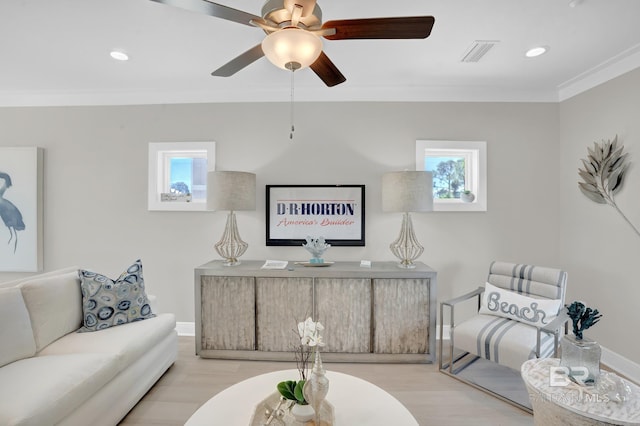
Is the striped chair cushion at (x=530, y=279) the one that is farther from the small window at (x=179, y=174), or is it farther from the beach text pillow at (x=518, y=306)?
the small window at (x=179, y=174)

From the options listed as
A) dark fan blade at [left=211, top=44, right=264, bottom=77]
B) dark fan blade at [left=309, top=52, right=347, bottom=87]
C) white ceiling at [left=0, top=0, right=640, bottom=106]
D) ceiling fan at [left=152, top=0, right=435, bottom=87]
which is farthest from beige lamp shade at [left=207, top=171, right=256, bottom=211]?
ceiling fan at [left=152, top=0, right=435, bottom=87]

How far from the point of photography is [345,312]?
8.87 feet

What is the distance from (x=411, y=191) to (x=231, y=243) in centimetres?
183

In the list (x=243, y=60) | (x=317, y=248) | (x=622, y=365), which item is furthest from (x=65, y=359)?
(x=622, y=365)

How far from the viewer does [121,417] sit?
191 cm

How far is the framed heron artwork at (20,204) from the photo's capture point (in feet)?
10.5

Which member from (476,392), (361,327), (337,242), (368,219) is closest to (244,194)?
(337,242)

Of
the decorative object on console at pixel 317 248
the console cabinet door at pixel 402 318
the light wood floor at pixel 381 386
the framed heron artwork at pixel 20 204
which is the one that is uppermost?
the framed heron artwork at pixel 20 204

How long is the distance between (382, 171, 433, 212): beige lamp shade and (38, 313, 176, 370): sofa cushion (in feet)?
7.50

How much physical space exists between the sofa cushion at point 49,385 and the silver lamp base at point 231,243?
127 centimetres

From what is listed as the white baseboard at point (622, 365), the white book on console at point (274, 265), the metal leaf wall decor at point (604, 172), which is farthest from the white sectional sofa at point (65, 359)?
the metal leaf wall decor at point (604, 172)

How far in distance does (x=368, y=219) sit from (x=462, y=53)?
172cm

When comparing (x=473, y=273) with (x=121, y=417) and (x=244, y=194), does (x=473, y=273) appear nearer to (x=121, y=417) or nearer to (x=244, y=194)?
(x=244, y=194)

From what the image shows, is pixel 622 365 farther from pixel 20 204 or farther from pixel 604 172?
pixel 20 204
